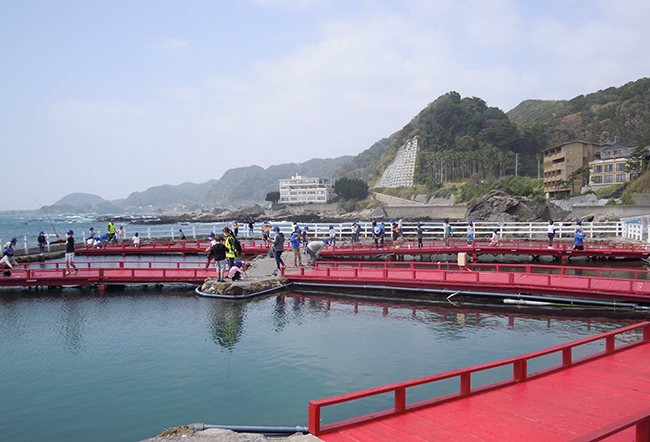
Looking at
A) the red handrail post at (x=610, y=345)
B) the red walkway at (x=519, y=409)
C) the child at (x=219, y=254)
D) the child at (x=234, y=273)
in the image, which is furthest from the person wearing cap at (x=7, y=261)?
the red handrail post at (x=610, y=345)

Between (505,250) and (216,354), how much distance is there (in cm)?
2350

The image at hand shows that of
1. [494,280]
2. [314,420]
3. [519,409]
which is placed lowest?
[519,409]

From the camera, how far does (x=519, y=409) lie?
6848mm

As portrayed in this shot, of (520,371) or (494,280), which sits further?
(494,280)

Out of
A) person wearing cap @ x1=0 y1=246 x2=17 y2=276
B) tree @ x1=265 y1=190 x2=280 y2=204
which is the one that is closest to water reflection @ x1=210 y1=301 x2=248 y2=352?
person wearing cap @ x1=0 y1=246 x2=17 y2=276

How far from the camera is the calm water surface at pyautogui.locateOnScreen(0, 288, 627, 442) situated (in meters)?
8.70

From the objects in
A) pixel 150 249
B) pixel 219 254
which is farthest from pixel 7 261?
pixel 150 249

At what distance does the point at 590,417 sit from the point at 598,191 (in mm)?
72824

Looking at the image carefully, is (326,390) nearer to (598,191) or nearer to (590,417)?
(590,417)

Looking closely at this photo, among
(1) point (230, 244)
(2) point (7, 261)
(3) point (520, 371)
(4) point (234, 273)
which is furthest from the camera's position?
(2) point (7, 261)

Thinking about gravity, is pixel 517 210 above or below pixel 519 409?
above

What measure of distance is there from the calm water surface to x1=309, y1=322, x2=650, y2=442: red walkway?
83.0 inches

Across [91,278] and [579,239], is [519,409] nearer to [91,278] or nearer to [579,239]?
[91,278]

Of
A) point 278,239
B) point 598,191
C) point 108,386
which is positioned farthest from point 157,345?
point 598,191
